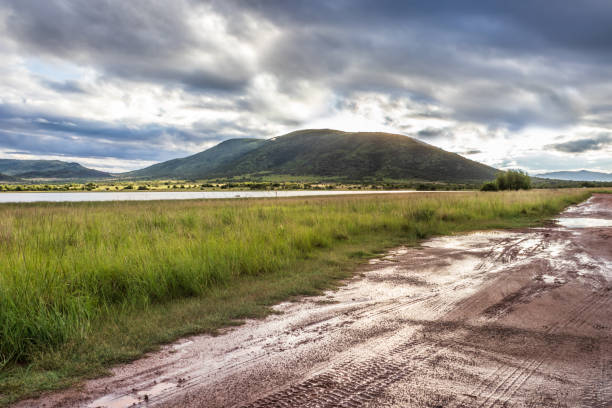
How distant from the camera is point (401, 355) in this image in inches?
163

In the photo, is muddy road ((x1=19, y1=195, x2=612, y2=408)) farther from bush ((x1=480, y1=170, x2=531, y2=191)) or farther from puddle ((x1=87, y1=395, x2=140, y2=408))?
bush ((x1=480, y1=170, x2=531, y2=191))

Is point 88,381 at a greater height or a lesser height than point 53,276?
lesser

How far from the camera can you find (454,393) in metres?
3.32

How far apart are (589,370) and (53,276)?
804cm

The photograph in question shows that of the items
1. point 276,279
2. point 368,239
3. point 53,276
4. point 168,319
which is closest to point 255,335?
point 168,319

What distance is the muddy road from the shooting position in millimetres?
3299

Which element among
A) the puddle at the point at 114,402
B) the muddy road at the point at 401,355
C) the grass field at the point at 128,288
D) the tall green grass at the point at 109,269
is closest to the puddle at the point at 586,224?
the tall green grass at the point at 109,269

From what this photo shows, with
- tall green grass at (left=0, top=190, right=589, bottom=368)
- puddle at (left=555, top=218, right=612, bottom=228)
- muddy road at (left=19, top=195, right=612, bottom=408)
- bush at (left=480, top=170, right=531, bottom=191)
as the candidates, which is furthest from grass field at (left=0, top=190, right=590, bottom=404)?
bush at (left=480, top=170, right=531, bottom=191)

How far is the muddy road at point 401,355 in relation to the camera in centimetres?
330

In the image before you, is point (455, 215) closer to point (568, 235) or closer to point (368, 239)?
point (568, 235)

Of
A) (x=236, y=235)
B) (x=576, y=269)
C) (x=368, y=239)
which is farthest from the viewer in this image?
(x=368, y=239)

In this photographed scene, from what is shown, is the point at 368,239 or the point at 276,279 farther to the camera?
the point at 368,239

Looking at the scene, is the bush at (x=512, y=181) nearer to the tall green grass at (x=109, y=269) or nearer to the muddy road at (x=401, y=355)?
the tall green grass at (x=109, y=269)

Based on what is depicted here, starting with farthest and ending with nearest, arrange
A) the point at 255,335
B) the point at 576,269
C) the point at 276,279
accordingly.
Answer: the point at 576,269 → the point at 276,279 → the point at 255,335
